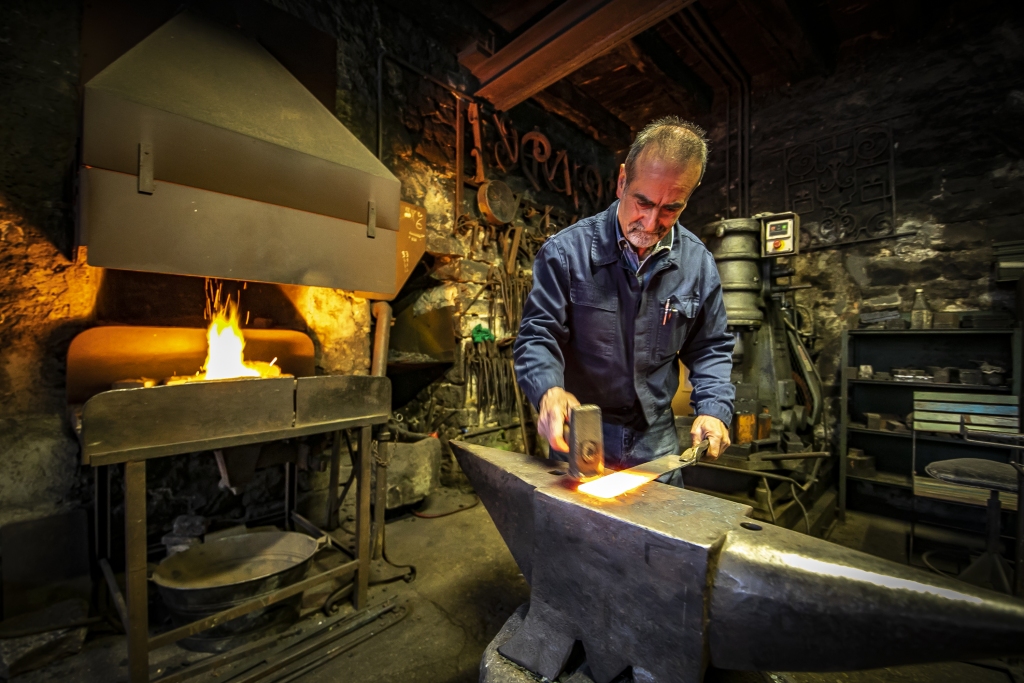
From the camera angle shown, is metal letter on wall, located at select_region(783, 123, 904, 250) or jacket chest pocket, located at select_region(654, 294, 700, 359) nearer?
jacket chest pocket, located at select_region(654, 294, 700, 359)

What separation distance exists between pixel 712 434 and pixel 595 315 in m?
0.56

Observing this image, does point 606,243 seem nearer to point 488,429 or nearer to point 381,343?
point 381,343

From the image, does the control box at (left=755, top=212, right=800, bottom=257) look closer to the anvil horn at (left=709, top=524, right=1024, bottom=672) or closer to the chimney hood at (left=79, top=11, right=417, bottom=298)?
the chimney hood at (left=79, top=11, right=417, bottom=298)

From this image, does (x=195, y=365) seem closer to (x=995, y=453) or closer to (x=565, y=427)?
(x=565, y=427)

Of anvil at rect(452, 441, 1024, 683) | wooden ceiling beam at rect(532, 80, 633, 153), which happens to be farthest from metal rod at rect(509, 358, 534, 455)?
anvil at rect(452, 441, 1024, 683)

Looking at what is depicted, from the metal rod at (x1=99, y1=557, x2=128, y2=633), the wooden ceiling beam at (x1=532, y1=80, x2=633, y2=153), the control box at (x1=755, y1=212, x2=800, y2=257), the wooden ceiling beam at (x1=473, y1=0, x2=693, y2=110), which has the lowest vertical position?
the metal rod at (x1=99, y1=557, x2=128, y2=633)

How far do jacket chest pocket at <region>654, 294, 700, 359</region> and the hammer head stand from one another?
0.60 meters

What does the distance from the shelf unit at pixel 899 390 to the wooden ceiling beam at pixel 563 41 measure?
11.1 ft

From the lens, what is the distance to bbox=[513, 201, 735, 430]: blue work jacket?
154 cm

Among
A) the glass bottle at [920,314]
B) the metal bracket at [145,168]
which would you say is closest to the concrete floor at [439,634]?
the glass bottle at [920,314]

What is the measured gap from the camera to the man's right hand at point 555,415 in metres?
1.21

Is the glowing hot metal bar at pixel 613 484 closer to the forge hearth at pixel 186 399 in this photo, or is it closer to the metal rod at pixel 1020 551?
the forge hearth at pixel 186 399

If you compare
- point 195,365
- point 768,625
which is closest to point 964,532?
point 768,625

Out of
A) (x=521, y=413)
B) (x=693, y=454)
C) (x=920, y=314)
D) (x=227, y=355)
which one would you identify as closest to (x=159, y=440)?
(x=227, y=355)
